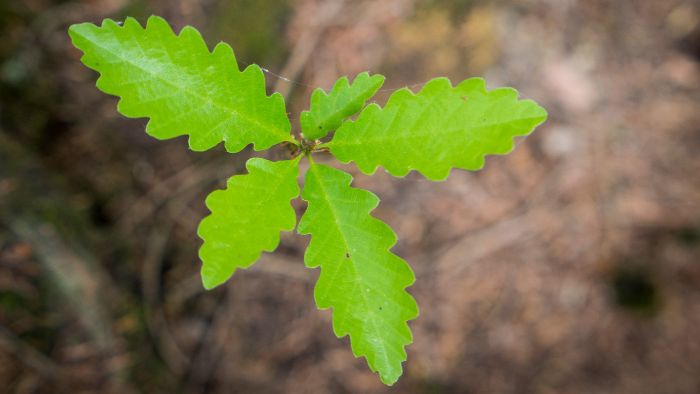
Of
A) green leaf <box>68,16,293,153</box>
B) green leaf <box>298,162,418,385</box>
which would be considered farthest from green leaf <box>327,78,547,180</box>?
green leaf <box>68,16,293,153</box>

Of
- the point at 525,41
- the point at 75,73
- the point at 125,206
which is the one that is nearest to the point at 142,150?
the point at 125,206

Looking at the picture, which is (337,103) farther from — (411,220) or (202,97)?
(411,220)

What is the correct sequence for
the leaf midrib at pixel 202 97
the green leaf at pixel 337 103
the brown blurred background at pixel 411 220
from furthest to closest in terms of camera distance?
1. the brown blurred background at pixel 411 220
2. the green leaf at pixel 337 103
3. the leaf midrib at pixel 202 97

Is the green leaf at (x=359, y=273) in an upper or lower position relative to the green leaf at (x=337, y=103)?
lower

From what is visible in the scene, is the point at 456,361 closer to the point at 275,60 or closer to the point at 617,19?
the point at 275,60

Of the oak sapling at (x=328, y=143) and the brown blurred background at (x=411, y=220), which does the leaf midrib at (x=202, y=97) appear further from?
the brown blurred background at (x=411, y=220)

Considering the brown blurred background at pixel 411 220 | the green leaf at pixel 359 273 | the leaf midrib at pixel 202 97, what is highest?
the leaf midrib at pixel 202 97

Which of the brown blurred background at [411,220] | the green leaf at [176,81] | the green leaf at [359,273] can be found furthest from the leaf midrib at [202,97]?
the brown blurred background at [411,220]
